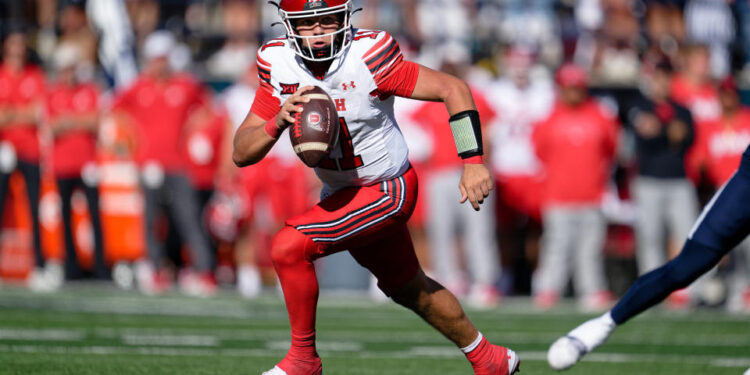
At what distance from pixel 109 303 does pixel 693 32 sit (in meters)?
9.40

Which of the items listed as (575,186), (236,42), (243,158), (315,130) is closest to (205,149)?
(236,42)

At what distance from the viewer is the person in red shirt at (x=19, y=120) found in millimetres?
12383

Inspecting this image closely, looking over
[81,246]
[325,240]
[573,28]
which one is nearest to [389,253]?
[325,240]

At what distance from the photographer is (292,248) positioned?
491 cm

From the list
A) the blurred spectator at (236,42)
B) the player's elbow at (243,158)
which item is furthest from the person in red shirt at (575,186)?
the player's elbow at (243,158)

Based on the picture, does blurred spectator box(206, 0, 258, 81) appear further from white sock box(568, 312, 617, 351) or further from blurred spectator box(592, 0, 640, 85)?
white sock box(568, 312, 617, 351)

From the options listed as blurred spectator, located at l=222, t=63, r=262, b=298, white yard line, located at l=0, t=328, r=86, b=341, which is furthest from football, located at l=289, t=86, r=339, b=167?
blurred spectator, located at l=222, t=63, r=262, b=298

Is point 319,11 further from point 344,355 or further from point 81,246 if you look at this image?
point 81,246

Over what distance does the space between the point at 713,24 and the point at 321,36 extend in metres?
12.7

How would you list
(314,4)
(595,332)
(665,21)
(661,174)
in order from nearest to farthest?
(314,4) → (595,332) → (661,174) → (665,21)

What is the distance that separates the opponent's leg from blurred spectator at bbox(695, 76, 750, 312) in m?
7.44

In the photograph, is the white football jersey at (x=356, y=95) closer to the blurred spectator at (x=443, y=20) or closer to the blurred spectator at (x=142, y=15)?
the blurred spectator at (x=443, y=20)

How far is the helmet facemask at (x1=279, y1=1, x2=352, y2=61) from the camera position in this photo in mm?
4855

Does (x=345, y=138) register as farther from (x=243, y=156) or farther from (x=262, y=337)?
(x=262, y=337)
